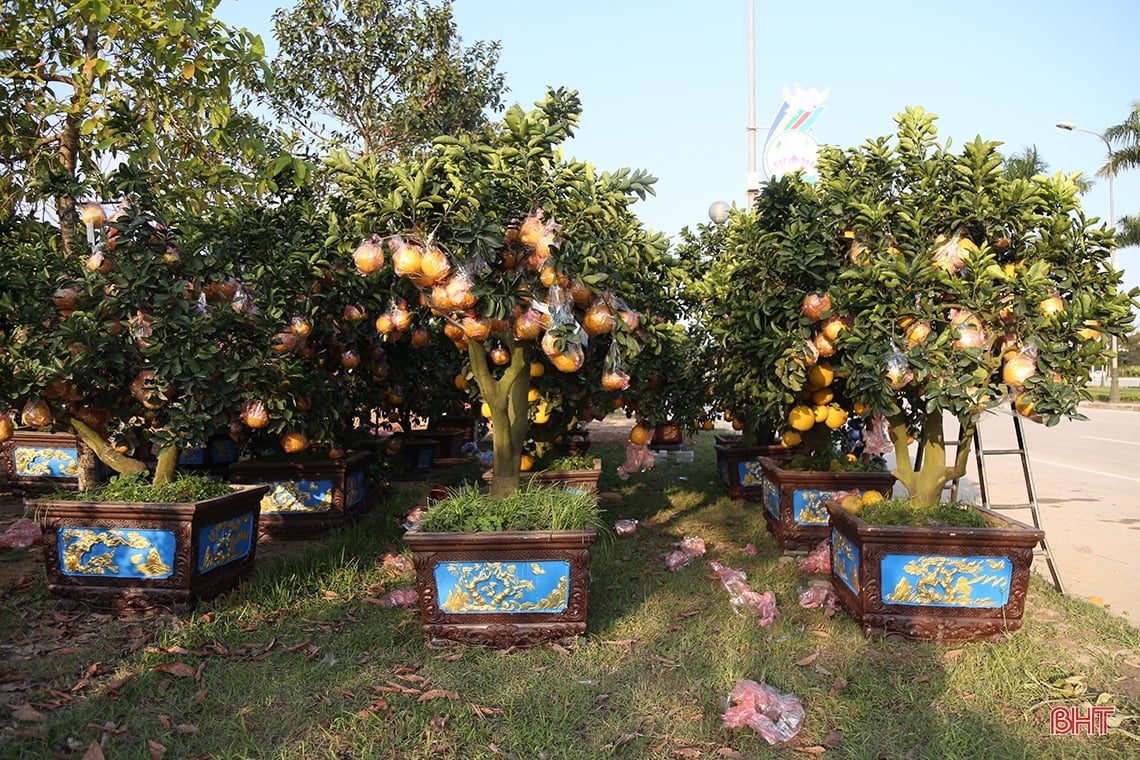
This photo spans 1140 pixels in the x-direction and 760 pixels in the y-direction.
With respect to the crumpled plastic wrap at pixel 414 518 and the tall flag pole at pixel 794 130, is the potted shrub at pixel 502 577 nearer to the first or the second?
the crumpled plastic wrap at pixel 414 518

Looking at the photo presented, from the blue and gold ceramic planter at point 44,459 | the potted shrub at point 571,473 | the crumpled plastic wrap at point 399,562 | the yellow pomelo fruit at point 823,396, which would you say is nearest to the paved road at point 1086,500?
the yellow pomelo fruit at point 823,396

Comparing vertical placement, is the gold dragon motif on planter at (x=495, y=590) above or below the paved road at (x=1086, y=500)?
above

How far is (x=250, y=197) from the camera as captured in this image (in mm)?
5992

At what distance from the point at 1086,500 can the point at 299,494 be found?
8405mm

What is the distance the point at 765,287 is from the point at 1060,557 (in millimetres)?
3550

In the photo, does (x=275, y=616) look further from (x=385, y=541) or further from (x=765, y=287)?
(x=765, y=287)

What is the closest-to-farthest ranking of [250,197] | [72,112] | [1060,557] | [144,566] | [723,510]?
[144,566]
[72,112]
[250,197]
[1060,557]
[723,510]

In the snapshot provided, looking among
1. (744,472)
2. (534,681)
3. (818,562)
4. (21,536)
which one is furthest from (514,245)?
(744,472)

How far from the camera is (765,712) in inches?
138

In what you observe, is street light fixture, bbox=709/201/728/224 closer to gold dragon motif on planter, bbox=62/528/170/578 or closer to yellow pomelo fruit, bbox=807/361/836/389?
yellow pomelo fruit, bbox=807/361/836/389

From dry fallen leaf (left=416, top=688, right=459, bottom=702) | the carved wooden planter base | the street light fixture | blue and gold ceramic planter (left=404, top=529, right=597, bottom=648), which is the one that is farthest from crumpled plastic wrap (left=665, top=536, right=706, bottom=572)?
the street light fixture

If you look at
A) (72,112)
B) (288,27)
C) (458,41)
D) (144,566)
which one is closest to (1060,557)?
(144,566)

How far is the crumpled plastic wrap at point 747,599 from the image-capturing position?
489 centimetres

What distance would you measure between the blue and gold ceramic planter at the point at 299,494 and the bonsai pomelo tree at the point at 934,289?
3845 mm
